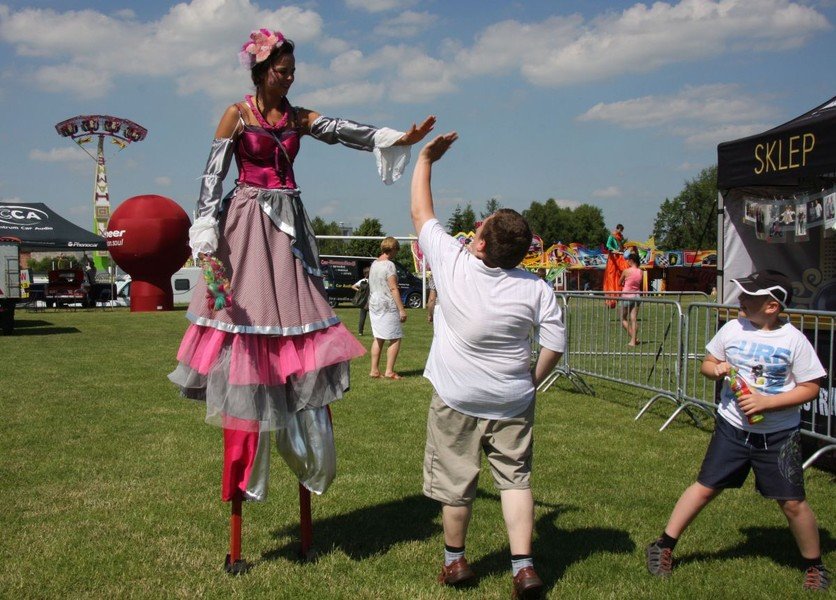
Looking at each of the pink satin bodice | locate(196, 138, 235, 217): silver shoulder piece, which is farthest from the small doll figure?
the pink satin bodice

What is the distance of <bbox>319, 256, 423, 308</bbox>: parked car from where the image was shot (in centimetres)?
3203

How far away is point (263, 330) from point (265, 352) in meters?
0.12

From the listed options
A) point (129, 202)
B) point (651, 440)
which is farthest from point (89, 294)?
point (651, 440)

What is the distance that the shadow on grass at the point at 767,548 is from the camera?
404 cm

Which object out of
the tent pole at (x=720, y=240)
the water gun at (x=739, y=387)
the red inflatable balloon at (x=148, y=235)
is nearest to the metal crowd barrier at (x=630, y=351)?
the tent pole at (x=720, y=240)

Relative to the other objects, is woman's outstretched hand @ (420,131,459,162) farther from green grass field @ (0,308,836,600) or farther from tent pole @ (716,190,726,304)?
tent pole @ (716,190,726,304)

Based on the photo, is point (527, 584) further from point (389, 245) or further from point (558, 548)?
point (389, 245)

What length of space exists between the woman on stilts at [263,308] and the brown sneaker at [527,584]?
1.07 meters

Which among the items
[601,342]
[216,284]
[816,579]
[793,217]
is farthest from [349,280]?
[816,579]

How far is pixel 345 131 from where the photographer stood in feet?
13.1

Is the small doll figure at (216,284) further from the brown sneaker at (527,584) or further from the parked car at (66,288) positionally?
the parked car at (66,288)

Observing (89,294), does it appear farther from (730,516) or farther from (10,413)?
(730,516)

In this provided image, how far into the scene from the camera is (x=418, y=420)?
7.69m

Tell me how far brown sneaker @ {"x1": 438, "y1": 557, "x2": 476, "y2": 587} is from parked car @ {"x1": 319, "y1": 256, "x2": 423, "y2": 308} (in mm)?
28032
